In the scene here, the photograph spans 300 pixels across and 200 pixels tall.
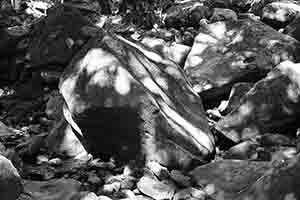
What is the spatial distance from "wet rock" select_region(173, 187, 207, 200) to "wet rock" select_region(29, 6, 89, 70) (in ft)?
10.1

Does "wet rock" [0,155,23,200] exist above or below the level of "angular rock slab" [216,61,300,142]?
above

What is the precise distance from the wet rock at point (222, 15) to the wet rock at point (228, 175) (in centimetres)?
357

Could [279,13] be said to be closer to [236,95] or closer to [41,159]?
[236,95]

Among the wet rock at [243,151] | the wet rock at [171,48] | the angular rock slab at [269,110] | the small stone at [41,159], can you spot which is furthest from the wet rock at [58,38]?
the wet rock at [243,151]

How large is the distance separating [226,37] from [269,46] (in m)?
0.69

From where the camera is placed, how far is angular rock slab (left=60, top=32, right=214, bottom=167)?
408 cm

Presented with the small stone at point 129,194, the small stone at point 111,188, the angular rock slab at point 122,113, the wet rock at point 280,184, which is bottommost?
the small stone at point 111,188

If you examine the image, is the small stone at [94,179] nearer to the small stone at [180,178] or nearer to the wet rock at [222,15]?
the small stone at [180,178]

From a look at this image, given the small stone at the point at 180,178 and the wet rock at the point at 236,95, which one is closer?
the small stone at the point at 180,178

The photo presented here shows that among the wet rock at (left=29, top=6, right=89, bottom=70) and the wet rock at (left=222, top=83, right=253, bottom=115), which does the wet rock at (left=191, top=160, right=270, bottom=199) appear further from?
the wet rock at (left=29, top=6, right=89, bottom=70)

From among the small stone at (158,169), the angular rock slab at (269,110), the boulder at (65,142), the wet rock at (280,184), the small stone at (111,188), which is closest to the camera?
the wet rock at (280,184)

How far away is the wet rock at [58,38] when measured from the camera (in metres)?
6.16

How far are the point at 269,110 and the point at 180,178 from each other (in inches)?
63.9

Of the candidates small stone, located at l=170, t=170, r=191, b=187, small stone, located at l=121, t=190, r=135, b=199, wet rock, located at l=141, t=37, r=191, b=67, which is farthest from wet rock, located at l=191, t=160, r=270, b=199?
wet rock, located at l=141, t=37, r=191, b=67
